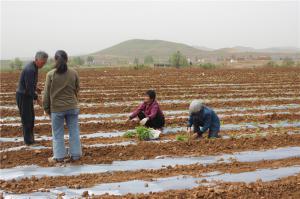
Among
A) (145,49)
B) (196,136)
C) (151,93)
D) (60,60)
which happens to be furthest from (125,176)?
(145,49)

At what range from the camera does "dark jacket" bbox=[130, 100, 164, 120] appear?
8203 millimetres

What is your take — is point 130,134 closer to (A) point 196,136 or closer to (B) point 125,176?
(A) point 196,136

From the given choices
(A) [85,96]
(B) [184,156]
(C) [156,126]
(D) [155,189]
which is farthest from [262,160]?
(A) [85,96]

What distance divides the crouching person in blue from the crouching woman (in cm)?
100

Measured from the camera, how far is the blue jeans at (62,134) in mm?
6188

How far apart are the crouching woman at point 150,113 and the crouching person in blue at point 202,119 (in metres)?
1.00

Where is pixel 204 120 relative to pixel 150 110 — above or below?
below

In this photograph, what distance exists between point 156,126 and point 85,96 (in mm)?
6872

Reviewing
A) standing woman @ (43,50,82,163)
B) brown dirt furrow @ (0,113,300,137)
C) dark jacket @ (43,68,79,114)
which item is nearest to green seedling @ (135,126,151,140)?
brown dirt furrow @ (0,113,300,137)

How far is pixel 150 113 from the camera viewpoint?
8359 millimetres

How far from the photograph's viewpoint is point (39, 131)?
854 cm

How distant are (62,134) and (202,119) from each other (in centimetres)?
249

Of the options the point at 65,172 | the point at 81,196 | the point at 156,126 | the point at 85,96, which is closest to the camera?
the point at 81,196

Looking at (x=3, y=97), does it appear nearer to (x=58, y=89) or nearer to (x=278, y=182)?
(x=58, y=89)
